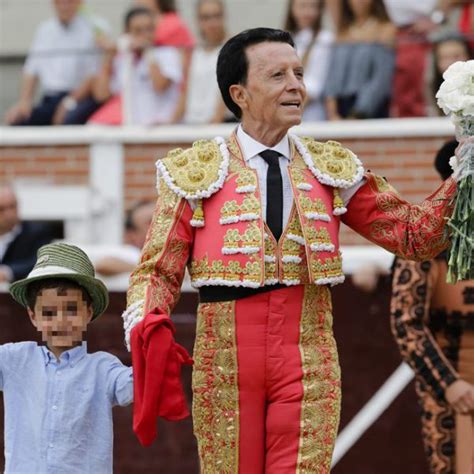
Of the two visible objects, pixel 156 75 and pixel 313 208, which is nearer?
pixel 313 208

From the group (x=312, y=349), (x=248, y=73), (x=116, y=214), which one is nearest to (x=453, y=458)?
(x=312, y=349)

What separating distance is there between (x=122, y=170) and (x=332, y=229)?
4920mm

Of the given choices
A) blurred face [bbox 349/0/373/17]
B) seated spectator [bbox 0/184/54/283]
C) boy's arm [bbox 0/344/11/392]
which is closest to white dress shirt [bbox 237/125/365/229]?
boy's arm [bbox 0/344/11/392]

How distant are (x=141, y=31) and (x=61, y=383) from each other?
4.92 metres

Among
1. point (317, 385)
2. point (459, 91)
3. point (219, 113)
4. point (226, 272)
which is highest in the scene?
point (219, 113)

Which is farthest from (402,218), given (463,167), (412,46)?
(412,46)

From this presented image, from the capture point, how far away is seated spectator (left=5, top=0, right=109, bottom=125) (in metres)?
9.84

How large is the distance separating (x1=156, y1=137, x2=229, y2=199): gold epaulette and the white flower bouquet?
66 centimetres

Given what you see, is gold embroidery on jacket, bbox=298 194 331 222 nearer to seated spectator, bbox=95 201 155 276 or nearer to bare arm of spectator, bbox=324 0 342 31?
seated spectator, bbox=95 201 155 276

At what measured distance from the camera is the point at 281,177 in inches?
197

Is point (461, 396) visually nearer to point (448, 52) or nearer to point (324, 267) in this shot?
point (324, 267)

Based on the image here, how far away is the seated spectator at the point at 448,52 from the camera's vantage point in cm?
846

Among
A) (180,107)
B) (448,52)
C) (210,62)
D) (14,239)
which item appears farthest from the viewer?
(180,107)

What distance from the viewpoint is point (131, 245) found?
333 inches
